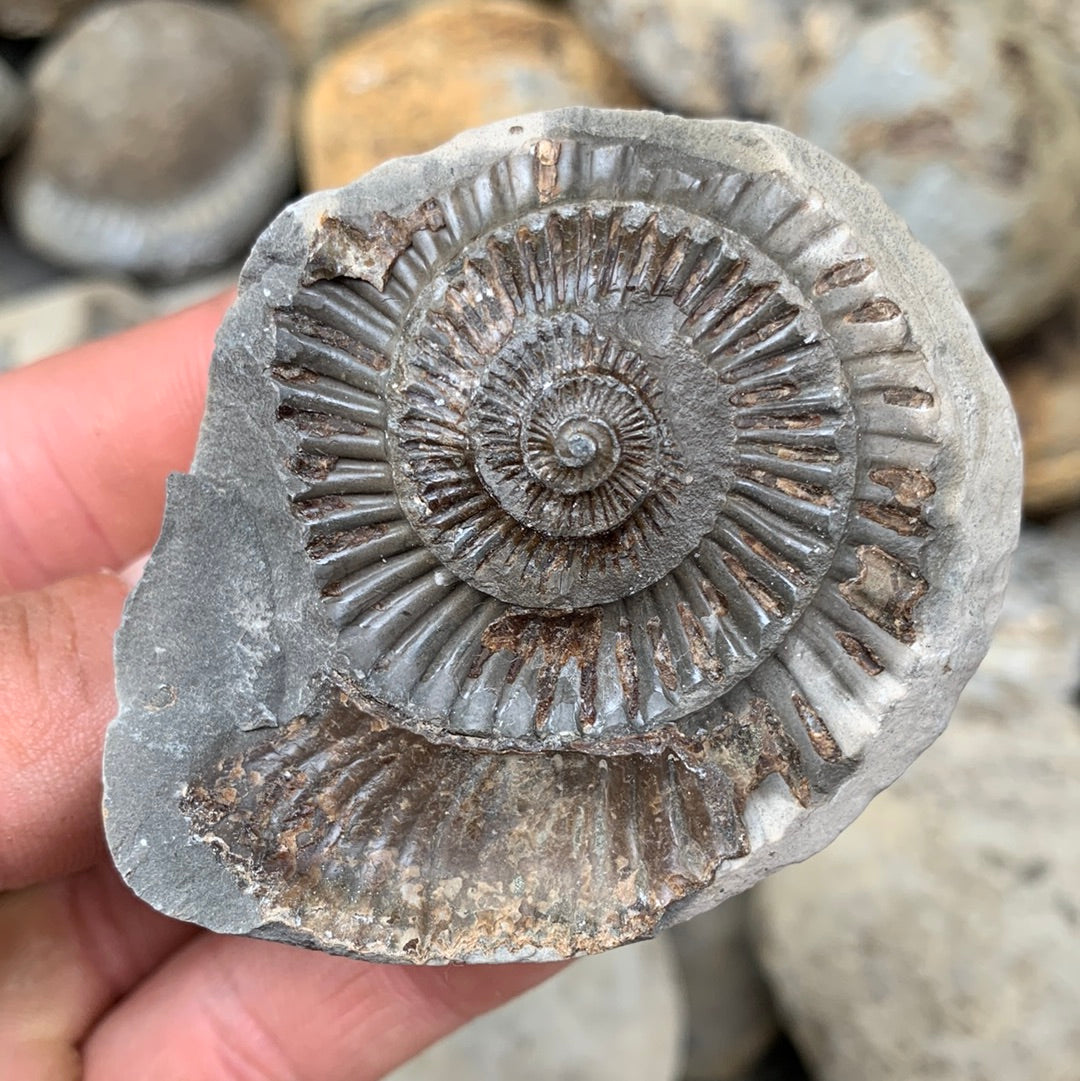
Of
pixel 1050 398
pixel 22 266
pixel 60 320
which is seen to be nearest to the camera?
pixel 1050 398

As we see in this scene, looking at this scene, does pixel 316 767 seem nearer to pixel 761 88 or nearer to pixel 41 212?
pixel 761 88

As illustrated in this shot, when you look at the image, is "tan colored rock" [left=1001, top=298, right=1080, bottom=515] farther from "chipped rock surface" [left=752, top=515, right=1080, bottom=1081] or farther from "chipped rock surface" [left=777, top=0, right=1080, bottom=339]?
"chipped rock surface" [left=752, top=515, right=1080, bottom=1081]

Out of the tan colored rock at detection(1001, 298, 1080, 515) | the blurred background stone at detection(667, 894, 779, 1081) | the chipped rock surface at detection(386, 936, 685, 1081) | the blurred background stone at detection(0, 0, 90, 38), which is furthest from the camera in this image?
the blurred background stone at detection(0, 0, 90, 38)

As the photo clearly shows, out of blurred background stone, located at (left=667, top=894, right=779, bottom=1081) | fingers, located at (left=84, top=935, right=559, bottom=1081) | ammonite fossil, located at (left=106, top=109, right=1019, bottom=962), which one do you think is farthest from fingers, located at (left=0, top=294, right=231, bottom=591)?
blurred background stone, located at (left=667, top=894, right=779, bottom=1081)

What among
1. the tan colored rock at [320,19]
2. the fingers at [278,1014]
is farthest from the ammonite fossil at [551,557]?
the tan colored rock at [320,19]

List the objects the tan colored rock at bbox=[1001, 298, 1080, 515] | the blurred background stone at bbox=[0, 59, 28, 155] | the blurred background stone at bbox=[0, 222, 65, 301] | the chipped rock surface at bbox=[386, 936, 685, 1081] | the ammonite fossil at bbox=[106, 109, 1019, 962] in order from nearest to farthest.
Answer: the ammonite fossil at bbox=[106, 109, 1019, 962], the chipped rock surface at bbox=[386, 936, 685, 1081], the tan colored rock at bbox=[1001, 298, 1080, 515], the blurred background stone at bbox=[0, 59, 28, 155], the blurred background stone at bbox=[0, 222, 65, 301]

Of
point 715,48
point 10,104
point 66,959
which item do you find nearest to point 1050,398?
point 715,48

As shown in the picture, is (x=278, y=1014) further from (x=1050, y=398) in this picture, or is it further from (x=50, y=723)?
(x=1050, y=398)
